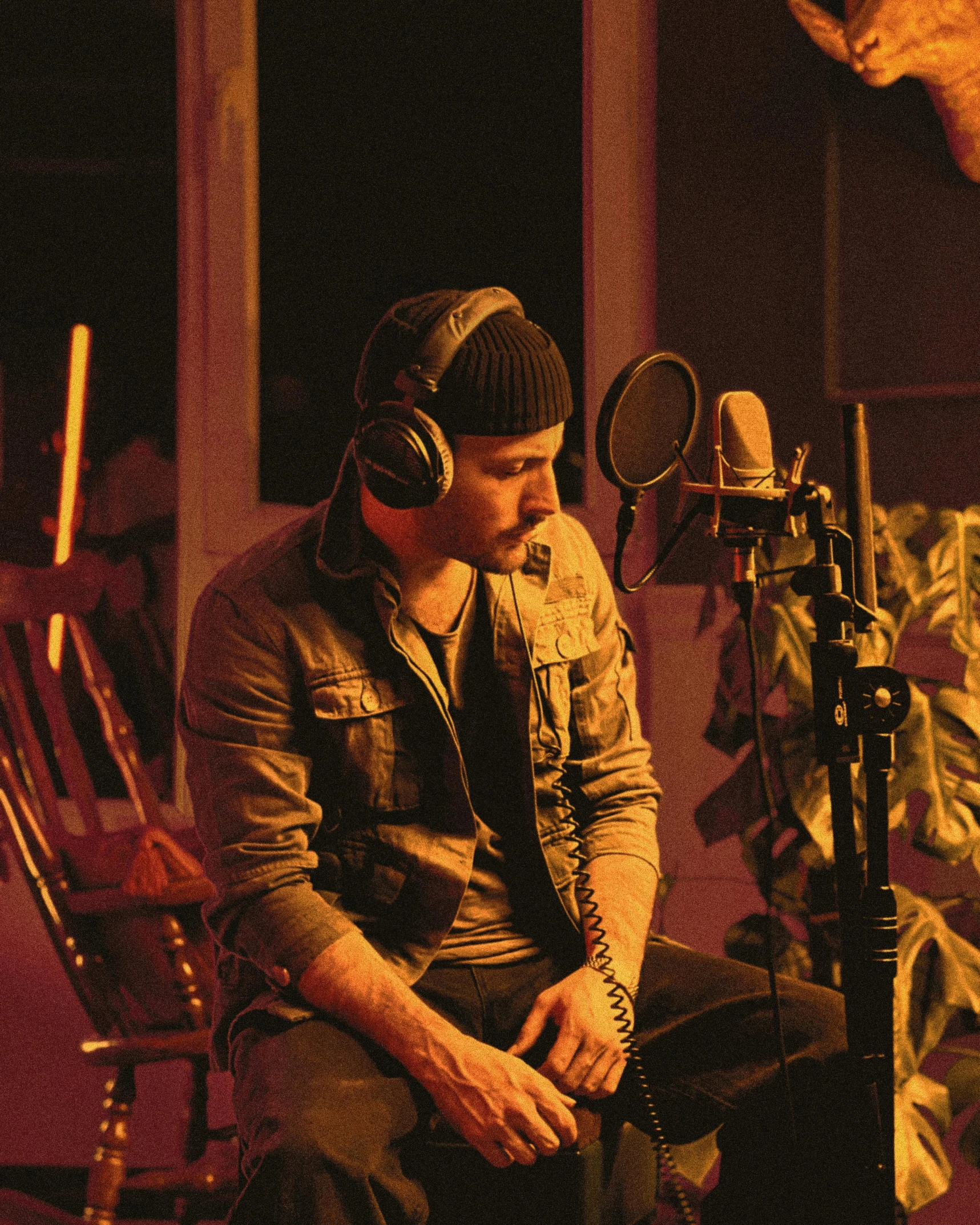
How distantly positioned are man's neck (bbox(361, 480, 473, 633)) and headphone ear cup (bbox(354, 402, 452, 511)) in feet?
0.49

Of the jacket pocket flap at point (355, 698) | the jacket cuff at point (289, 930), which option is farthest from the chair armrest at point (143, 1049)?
the jacket pocket flap at point (355, 698)

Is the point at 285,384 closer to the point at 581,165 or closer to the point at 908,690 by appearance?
the point at 581,165

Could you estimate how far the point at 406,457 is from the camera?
4.08 ft

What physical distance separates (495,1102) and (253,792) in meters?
0.39

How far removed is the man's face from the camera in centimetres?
134

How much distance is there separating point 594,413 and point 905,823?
3.44ft

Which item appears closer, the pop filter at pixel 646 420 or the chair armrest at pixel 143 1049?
the pop filter at pixel 646 420

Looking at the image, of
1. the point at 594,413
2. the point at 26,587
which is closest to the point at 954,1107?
the point at 594,413

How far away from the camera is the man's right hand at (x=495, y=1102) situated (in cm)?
120

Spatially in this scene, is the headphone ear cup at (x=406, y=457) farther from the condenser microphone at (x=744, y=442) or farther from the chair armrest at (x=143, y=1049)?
the chair armrest at (x=143, y=1049)

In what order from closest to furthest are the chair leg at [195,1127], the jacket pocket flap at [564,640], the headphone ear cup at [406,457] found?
the headphone ear cup at [406,457], the jacket pocket flap at [564,640], the chair leg at [195,1127]

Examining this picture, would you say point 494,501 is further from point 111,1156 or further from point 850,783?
point 111,1156

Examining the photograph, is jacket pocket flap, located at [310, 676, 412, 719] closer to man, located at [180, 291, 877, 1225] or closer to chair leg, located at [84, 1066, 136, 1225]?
man, located at [180, 291, 877, 1225]

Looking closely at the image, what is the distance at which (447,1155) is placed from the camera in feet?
4.13
